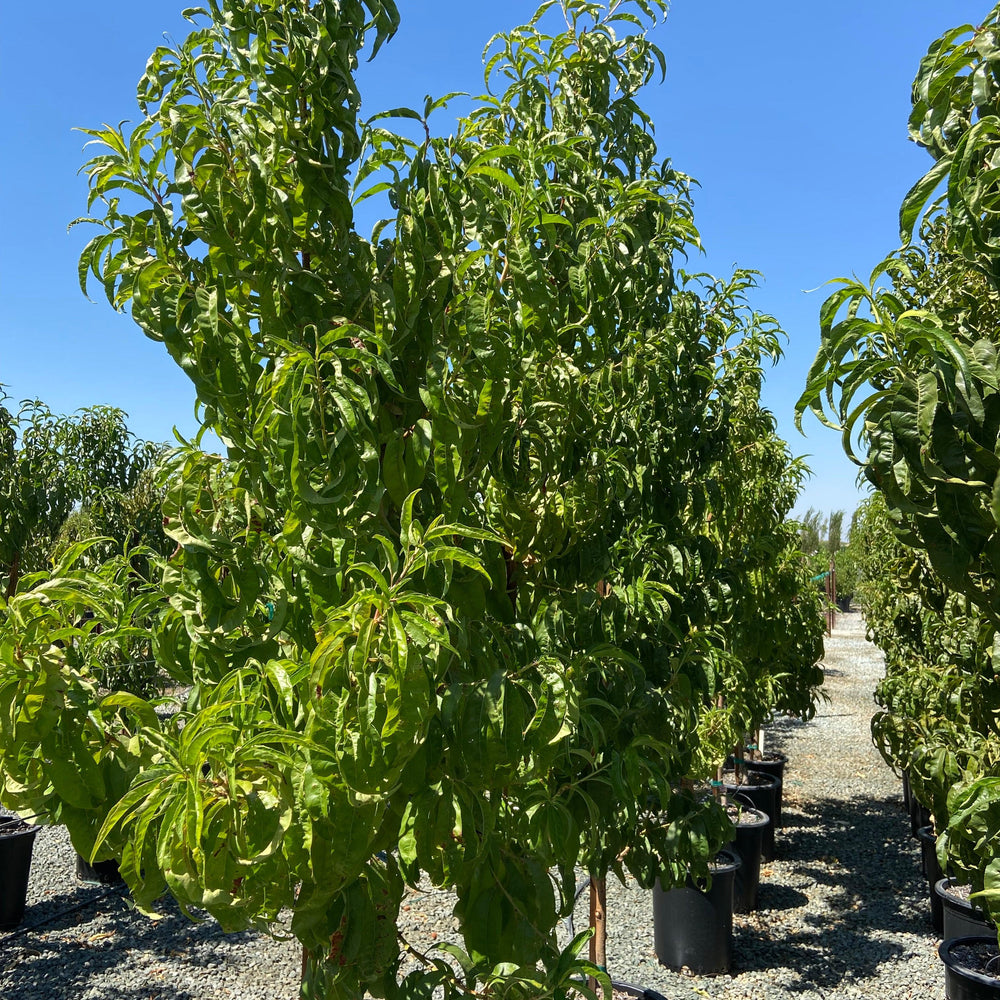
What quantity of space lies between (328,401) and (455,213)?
1.86ft

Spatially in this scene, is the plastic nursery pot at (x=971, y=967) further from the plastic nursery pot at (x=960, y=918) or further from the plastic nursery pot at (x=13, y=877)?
the plastic nursery pot at (x=13, y=877)

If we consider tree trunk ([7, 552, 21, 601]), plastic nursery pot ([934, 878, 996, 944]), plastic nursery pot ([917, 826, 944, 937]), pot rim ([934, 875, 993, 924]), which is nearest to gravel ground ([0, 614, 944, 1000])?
plastic nursery pot ([917, 826, 944, 937])

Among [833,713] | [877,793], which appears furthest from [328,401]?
[833,713]

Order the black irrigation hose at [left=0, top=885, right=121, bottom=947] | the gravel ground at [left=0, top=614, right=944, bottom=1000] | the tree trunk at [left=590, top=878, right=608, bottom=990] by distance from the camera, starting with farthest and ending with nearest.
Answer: the black irrigation hose at [left=0, top=885, right=121, bottom=947] → the gravel ground at [left=0, top=614, right=944, bottom=1000] → the tree trunk at [left=590, top=878, right=608, bottom=990]

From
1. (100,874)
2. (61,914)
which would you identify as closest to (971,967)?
(61,914)

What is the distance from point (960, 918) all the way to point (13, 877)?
6.33 m

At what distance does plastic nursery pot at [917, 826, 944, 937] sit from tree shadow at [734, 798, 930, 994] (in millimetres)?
102

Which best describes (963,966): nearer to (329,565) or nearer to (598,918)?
(598,918)

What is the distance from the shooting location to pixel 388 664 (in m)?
1.34

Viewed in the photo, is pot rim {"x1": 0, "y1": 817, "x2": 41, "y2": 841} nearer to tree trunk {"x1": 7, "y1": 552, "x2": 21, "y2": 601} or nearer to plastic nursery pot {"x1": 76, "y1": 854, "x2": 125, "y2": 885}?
plastic nursery pot {"x1": 76, "y1": 854, "x2": 125, "y2": 885}

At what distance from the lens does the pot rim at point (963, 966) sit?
4.16 metres

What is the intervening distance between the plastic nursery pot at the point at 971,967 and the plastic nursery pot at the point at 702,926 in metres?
1.24

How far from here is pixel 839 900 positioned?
648 centimetres

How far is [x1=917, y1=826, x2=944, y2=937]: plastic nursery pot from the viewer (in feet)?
19.4
